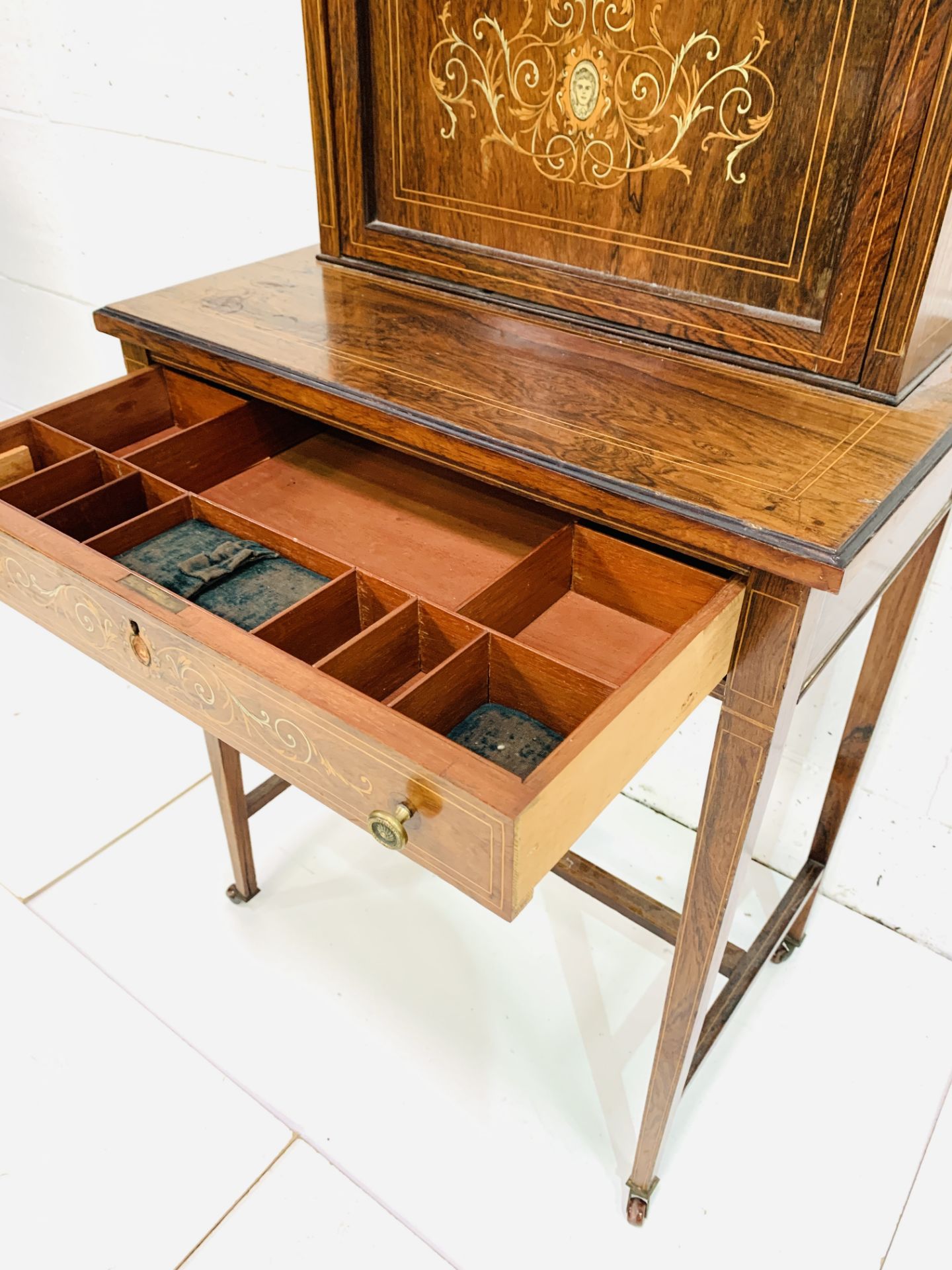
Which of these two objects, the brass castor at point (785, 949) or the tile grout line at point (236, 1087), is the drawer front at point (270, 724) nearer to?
the tile grout line at point (236, 1087)

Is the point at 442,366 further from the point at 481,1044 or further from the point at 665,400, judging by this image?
the point at 481,1044

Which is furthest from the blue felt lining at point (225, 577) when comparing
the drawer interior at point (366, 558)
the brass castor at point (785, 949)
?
the brass castor at point (785, 949)

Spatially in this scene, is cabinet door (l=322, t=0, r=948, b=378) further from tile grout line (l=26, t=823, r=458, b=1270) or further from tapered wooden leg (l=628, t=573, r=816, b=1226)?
tile grout line (l=26, t=823, r=458, b=1270)

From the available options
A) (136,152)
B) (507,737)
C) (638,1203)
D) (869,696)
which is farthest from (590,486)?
(136,152)

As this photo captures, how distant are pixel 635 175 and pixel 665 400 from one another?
0.76ft

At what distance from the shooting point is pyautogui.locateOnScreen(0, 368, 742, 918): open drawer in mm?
678

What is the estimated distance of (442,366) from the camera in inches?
37.7

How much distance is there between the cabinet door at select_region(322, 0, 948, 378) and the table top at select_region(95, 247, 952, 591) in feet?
0.17

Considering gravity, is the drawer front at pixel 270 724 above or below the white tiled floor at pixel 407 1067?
above

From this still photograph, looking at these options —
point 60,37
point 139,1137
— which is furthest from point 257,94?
point 139,1137

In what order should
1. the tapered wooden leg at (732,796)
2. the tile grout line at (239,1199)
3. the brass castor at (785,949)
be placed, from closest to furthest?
the tapered wooden leg at (732,796) < the tile grout line at (239,1199) < the brass castor at (785,949)

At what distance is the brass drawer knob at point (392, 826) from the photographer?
2.27ft

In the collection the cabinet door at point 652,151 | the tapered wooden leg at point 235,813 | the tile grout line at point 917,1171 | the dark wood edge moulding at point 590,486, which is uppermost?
the cabinet door at point 652,151

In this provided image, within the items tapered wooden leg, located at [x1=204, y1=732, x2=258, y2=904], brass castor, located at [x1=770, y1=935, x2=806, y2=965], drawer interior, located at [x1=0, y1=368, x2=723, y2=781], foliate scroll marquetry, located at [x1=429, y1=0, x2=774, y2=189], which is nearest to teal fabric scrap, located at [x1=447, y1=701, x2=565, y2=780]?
drawer interior, located at [x1=0, y1=368, x2=723, y2=781]
